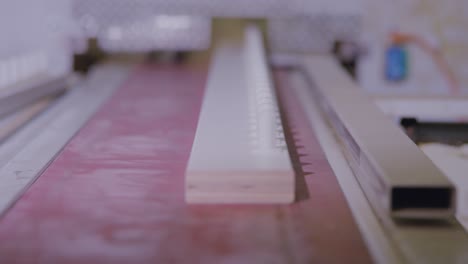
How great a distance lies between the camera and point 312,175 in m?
1.22

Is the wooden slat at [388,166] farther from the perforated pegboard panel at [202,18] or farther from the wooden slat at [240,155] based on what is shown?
the perforated pegboard panel at [202,18]

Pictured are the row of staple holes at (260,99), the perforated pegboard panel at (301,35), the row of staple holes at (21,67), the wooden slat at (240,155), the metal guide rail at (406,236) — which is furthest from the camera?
the perforated pegboard panel at (301,35)

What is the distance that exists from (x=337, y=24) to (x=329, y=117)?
1.36 metres

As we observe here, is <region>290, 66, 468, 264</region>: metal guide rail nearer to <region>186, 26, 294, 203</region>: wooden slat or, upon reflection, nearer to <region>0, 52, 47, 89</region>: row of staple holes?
<region>186, 26, 294, 203</region>: wooden slat

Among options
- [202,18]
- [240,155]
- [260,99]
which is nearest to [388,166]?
[240,155]

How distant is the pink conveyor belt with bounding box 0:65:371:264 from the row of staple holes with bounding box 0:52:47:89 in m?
1.05

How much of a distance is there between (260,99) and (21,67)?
1831mm

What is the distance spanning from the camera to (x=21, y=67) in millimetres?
2730

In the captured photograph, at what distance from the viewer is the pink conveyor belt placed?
874mm

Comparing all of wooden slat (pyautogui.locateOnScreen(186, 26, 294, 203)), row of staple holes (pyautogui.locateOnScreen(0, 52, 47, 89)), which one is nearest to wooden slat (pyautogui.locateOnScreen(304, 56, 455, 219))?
wooden slat (pyautogui.locateOnScreen(186, 26, 294, 203))

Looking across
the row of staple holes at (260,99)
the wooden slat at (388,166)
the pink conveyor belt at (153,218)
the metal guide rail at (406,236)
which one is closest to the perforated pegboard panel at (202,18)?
the row of staple holes at (260,99)

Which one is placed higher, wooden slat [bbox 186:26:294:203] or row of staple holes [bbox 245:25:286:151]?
row of staple holes [bbox 245:25:286:151]

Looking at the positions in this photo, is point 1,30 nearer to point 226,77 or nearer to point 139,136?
point 226,77

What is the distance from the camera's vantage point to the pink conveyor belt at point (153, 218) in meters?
0.87
